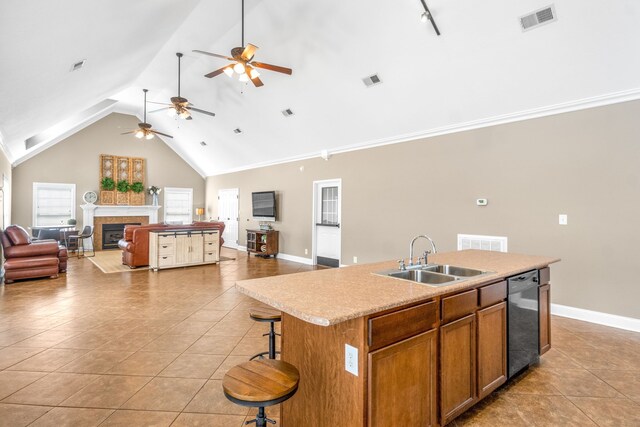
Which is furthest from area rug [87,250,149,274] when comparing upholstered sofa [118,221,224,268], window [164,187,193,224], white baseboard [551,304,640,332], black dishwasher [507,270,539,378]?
white baseboard [551,304,640,332]

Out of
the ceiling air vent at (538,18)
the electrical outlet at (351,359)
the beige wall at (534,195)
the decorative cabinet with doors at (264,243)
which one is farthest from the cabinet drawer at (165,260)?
the ceiling air vent at (538,18)

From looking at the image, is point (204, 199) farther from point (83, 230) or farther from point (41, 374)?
point (41, 374)

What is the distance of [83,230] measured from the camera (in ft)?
29.5

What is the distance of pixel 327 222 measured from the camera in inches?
290

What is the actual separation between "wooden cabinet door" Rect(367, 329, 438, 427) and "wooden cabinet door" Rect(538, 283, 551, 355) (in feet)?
5.11

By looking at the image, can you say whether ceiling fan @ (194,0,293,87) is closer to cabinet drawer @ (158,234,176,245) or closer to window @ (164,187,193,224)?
cabinet drawer @ (158,234,176,245)

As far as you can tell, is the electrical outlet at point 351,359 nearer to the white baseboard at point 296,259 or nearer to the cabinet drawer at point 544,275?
the cabinet drawer at point 544,275

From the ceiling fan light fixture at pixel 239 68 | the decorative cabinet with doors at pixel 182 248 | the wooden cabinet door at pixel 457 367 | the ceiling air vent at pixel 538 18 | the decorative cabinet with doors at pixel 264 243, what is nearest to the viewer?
the wooden cabinet door at pixel 457 367

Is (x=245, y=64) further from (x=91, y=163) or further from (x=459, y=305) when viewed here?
(x=91, y=163)

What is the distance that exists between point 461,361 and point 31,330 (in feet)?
14.0

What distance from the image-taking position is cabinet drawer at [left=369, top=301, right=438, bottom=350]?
1447 mm

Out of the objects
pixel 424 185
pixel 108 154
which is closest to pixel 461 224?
pixel 424 185

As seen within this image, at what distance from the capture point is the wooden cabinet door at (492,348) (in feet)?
6.85

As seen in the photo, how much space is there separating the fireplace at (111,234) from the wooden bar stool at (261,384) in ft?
34.3
